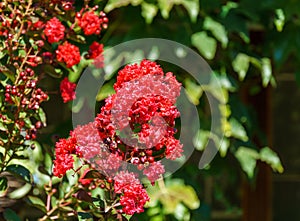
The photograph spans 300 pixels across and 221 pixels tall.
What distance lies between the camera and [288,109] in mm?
4336

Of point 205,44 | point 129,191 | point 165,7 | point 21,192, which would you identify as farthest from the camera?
point 205,44

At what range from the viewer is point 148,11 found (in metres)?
2.39

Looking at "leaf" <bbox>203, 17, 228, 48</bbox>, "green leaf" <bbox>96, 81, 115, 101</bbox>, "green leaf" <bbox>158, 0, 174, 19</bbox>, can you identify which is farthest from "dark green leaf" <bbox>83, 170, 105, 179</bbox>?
"leaf" <bbox>203, 17, 228, 48</bbox>

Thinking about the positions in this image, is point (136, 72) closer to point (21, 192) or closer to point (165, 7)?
point (21, 192)

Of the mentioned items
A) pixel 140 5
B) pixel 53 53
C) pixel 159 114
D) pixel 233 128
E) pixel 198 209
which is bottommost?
pixel 198 209

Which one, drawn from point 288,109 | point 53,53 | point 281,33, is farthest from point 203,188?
point 53,53

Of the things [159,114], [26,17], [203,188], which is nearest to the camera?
[159,114]

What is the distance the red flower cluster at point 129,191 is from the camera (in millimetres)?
1578

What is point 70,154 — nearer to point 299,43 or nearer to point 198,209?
point 198,209

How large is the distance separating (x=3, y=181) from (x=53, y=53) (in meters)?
0.44

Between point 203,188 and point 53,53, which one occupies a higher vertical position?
point 53,53

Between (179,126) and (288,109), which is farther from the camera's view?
(288,109)

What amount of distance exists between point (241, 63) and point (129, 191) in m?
1.09

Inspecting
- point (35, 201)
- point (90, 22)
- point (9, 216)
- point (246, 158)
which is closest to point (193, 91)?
point (246, 158)
